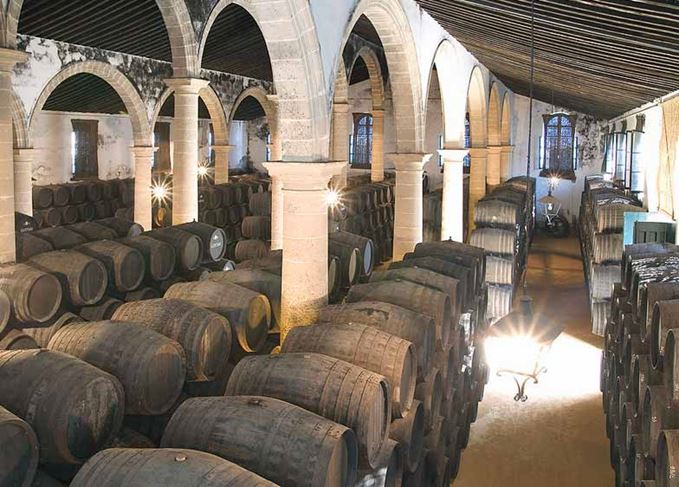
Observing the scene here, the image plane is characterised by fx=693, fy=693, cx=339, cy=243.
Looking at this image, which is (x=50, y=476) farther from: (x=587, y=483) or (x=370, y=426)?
(x=587, y=483)

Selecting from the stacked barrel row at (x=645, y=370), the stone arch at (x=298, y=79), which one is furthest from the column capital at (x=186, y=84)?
the stacked barrel row at (x=645, y=370)

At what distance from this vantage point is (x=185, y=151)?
1181cm

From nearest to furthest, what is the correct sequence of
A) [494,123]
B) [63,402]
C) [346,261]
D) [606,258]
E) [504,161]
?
1. [63,402]
2. [346,261]
3. [606,258]
4. [494,123]
5. [504,161]

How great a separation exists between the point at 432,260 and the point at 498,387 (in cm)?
250

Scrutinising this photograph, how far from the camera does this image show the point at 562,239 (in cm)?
2509

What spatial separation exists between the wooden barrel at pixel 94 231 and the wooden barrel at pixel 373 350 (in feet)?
19.0

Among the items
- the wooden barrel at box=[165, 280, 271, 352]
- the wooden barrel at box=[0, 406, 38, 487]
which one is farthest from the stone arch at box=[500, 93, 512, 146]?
the wooden barrel at box=[0, 406, 38, 487]

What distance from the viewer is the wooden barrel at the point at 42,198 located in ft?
54.1

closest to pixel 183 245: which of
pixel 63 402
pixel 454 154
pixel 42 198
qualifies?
pixel 63 402

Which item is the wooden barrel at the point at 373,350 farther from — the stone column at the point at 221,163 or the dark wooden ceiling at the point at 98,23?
the stone column at the point at 221,163

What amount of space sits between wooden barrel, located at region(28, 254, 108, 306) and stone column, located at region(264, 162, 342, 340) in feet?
7.07

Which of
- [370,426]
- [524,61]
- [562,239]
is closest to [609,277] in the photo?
[524,61]

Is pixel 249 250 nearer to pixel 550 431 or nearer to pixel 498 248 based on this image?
pixel 498 248

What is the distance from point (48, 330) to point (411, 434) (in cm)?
400
